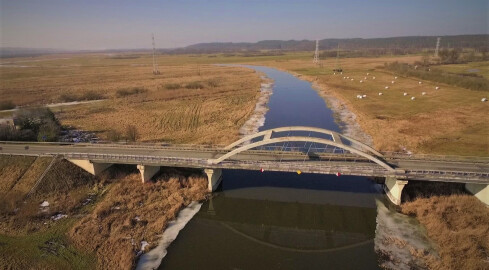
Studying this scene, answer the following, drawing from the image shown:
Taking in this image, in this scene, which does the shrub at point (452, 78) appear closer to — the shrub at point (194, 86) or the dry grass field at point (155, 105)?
the dry grass field at point (155, 105)

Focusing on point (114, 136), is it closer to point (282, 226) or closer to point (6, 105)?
point (282, 226)

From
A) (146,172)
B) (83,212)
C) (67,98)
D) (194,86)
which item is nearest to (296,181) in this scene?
(146,172)

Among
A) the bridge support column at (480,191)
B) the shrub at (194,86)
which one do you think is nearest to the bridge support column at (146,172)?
the bridge support column at (480,191)

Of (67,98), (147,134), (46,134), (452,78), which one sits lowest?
(147,134)

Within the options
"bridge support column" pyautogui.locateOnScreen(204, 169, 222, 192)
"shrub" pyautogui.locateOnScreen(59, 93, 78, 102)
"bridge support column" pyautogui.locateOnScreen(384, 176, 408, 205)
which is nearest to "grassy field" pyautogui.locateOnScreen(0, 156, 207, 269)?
"bridge support column" pyautogui.locateOnScreen(204, 169, 222, 192)

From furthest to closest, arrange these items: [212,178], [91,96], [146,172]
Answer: [91,96], [146,172], [212,178]

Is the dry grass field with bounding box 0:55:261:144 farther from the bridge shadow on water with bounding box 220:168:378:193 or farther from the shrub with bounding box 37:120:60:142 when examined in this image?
the bridge shadow on water with bounding box 220:168:378:193
